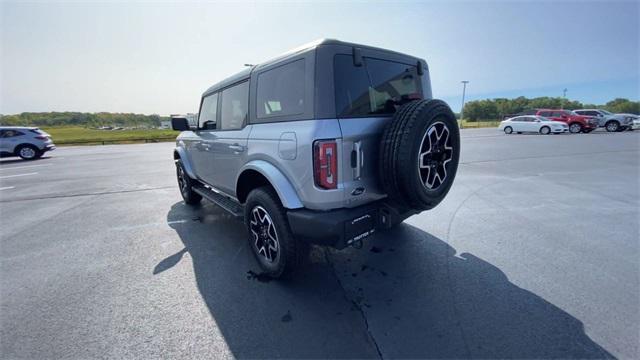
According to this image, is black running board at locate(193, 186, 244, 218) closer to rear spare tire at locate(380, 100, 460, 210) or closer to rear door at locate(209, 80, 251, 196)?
rear door at locate(209, 80, 251, 196)

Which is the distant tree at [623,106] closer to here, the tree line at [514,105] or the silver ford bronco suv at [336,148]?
the tree line at [514,105]

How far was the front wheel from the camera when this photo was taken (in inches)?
98.8

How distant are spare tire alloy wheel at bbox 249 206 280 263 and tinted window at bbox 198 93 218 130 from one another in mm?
1771

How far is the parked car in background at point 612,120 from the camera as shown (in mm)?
21391

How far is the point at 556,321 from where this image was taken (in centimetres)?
209

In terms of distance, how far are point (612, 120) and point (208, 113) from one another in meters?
30.8

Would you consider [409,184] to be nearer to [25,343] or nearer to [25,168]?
[25,343]

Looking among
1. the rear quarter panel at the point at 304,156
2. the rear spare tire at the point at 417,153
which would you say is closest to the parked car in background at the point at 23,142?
the rear quarter panel at the point at 304,156

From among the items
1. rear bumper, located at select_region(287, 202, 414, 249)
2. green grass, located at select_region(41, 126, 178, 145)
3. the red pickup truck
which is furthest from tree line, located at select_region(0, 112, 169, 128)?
rear bumper, located at select_region(287, 202, 414, 249)

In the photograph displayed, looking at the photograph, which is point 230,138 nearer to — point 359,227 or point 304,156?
point 304,156

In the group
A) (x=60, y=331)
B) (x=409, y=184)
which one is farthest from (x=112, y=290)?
(x=409, y=184)

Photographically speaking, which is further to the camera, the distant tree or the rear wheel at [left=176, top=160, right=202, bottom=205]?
the distant tree

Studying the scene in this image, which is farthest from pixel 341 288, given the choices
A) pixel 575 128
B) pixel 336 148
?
pixel 575 128

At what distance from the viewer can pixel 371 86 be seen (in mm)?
2492
